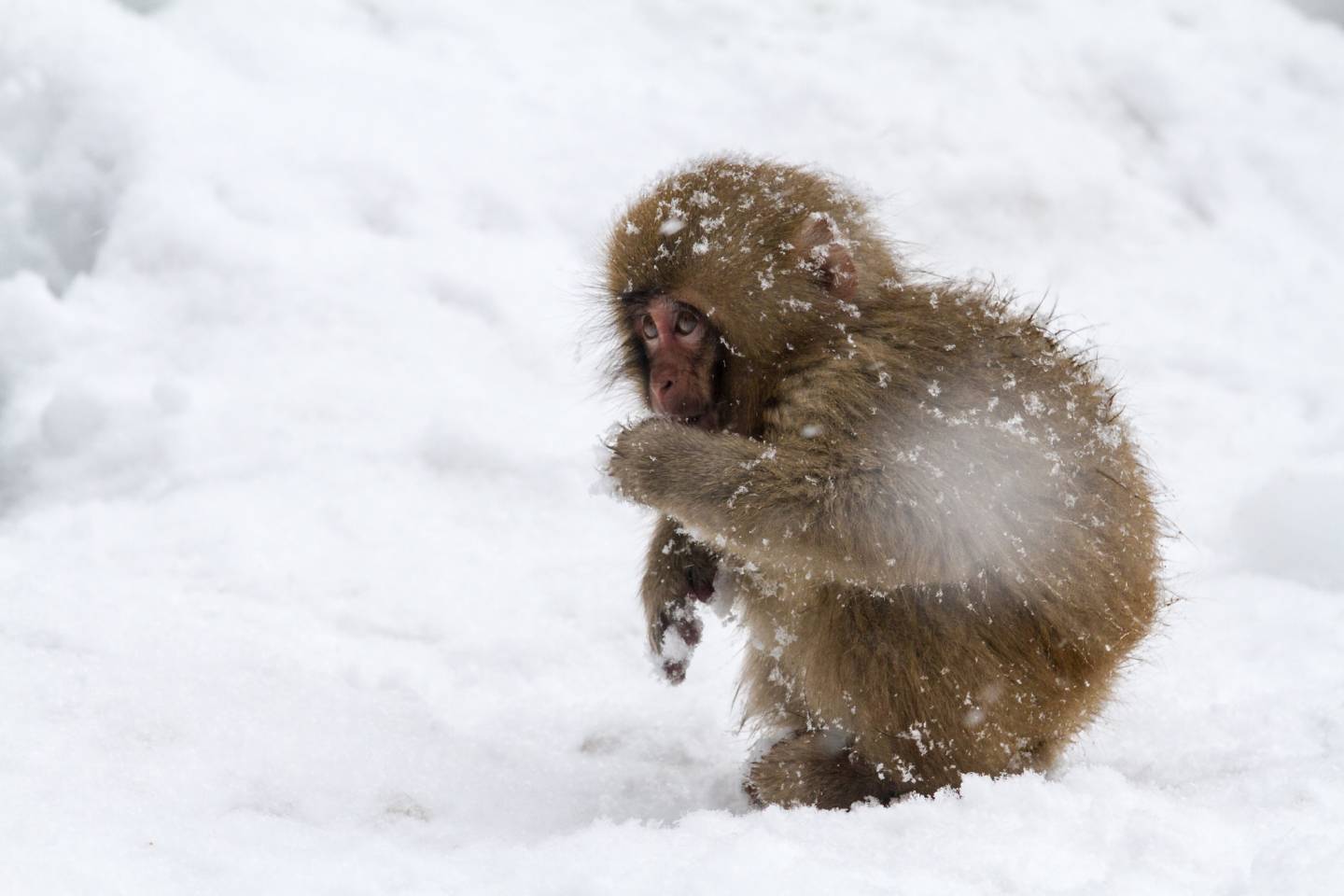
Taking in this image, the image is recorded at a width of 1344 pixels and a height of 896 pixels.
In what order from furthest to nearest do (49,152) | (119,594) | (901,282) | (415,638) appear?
1. (49,152)
2. (415,638)
3. (119,594)
4. (901,282)

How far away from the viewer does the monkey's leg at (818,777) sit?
2918 mm

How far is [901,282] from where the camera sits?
3221 millimetres

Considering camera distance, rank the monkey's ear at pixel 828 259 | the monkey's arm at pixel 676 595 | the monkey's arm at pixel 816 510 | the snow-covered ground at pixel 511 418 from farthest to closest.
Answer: the monkey's arm at pixel 676 595 → the monkey's ear at pixel 828 259 → the monkey's arm at pixel 816 510 → the snow-covered ground at pixel 511 418

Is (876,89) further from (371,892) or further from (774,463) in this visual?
(371,892)

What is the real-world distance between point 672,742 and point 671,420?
1.12m

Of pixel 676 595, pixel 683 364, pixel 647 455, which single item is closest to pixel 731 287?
pixel 683 364

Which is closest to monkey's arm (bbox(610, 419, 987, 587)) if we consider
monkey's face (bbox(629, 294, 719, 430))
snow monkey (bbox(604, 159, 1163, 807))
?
snow monkey (bbox(604, 159, 1163, 807))

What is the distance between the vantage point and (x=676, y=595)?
3547 mm

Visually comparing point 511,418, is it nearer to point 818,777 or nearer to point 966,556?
point 818,777

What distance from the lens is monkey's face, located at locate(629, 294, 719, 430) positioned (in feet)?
10.00

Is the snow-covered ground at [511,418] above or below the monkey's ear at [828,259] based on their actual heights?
below

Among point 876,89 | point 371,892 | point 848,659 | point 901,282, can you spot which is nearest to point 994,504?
point 848,659

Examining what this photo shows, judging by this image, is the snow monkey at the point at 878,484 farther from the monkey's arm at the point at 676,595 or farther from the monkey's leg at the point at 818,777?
the monkey's arm at the point at 676,595

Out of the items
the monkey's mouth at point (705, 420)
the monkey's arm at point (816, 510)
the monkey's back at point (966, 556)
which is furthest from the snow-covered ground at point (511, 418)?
the monkey's mouth at point (705, 420)
